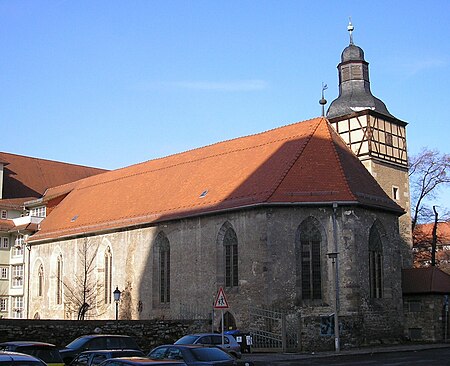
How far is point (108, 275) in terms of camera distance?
40.3m

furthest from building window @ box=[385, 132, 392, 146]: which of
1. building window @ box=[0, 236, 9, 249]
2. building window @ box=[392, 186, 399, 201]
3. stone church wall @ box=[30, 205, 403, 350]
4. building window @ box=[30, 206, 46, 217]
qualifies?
building window @ box=[0, 236, 9, 249]

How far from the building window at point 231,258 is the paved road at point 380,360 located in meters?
7.79

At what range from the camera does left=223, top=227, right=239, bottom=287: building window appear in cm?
3238

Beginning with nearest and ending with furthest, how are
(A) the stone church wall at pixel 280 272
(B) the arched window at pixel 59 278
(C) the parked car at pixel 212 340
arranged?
1. (C) the parked car at pixel 212 340
2. (A) the stone church wall at pixel 280 272
3. (B) the arched window at pixel 59 278

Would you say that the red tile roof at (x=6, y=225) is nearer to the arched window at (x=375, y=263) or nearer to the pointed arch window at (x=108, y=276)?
the pointed arch window at (x=108, y=276)

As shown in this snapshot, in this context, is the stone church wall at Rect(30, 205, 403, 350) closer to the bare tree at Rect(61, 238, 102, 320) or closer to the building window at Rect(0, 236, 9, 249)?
the bare tree at Rect(61, 238, 102, 320)

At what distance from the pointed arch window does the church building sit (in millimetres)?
76

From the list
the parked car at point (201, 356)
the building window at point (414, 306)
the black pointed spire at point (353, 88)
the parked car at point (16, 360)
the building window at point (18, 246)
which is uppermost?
the black pointed spire at point (353, 88)

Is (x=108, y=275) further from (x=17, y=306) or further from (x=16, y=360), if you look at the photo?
(x=16, y=360)

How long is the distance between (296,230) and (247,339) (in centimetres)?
666

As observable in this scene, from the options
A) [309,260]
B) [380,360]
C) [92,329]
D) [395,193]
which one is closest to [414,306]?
[309,260]

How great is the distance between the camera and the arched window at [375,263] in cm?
3238

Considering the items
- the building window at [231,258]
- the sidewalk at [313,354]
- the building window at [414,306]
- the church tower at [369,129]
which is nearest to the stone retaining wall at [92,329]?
the building window at [231,258]

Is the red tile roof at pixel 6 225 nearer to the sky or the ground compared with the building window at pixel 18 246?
nearer to the sky
